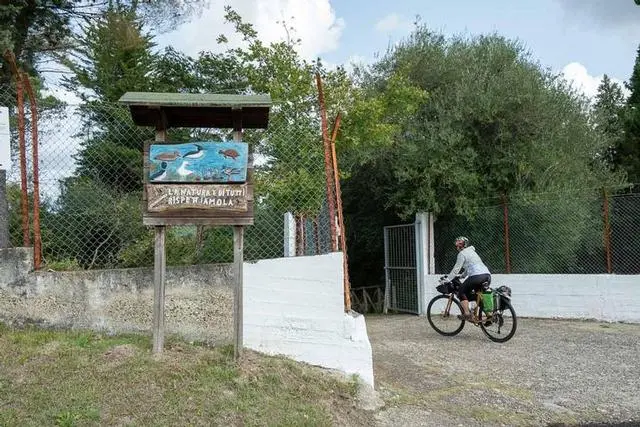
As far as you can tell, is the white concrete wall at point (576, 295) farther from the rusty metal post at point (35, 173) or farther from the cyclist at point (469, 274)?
the rusty metal post at point (35, 173)

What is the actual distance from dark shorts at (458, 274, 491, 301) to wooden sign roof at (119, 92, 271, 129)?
Result: 442cm

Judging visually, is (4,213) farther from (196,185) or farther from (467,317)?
(467,317)

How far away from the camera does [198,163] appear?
17.3 feet

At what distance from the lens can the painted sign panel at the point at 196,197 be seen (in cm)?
522

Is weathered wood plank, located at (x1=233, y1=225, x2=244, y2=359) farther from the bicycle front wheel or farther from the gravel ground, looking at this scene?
the bicycle front wheel

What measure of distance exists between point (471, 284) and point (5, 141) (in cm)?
631

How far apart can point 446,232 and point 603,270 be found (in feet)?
10.2

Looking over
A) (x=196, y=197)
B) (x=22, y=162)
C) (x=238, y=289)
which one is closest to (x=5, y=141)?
(x=22, y=162)

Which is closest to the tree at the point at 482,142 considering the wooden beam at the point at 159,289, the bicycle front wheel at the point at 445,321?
the bicycle front wheel at the point at 445,321

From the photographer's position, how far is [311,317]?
571 cm

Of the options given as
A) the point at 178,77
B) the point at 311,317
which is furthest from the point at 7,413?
the point at 178,77

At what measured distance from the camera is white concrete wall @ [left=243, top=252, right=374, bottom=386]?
568 cm

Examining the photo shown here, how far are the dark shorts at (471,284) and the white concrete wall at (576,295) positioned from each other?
2.97 m

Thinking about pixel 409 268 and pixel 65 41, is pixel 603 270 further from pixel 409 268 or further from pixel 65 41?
pixel 65 41
